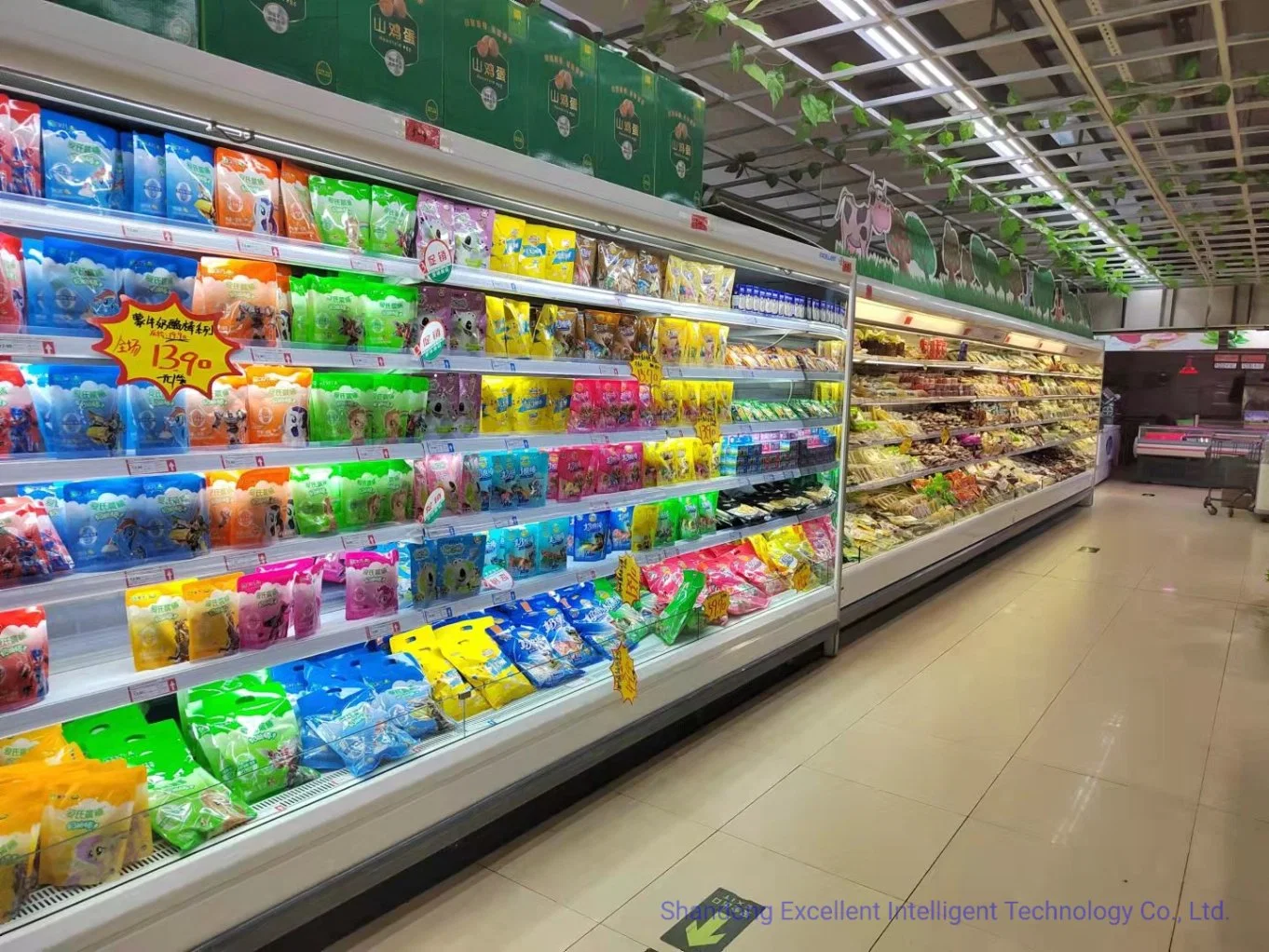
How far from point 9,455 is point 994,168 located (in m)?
8.16

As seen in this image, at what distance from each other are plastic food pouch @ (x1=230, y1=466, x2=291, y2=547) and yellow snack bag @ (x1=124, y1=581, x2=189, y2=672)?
20 centimetres

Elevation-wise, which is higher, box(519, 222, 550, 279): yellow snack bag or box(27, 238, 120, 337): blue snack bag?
box(519, 222, 550, 279): yellow snack bag

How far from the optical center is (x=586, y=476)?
303cm

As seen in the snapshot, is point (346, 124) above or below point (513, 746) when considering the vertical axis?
above

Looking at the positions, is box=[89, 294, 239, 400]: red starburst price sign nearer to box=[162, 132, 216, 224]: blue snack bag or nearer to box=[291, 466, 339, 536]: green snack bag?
box=[162, 132, 216, 224]: blue snack bag

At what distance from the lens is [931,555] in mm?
5594

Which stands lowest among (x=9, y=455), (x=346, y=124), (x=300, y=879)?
(x=300, y=879)

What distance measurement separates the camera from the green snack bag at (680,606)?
10.8ft

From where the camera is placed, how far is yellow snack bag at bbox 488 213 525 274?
8.42ft

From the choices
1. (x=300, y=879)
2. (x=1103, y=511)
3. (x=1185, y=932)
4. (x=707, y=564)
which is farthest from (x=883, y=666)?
(x=1103, y=511)

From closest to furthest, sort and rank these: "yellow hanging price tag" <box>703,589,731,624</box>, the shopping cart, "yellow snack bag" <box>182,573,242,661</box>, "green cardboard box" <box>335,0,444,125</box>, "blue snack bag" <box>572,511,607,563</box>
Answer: "yellow snack bag" <box>182,573,242,661</box> < "green cardboard box" <box>335,0,444,125</box> < "blue snack bag" <box>572,511,607,563</box> < "yellow hanging price tag" <box>703,589,731,624</box> < the shopping cart

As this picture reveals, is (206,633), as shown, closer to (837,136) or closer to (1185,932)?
(1185,932)

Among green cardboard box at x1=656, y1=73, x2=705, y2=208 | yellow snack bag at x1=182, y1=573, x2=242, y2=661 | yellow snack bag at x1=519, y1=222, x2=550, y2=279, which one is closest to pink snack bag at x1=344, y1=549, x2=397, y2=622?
yellow snack bag at x1=182, y1=573, x2=242, y2=661

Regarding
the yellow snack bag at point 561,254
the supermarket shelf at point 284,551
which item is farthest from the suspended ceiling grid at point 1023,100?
the supermarket shelf at point 284,551
